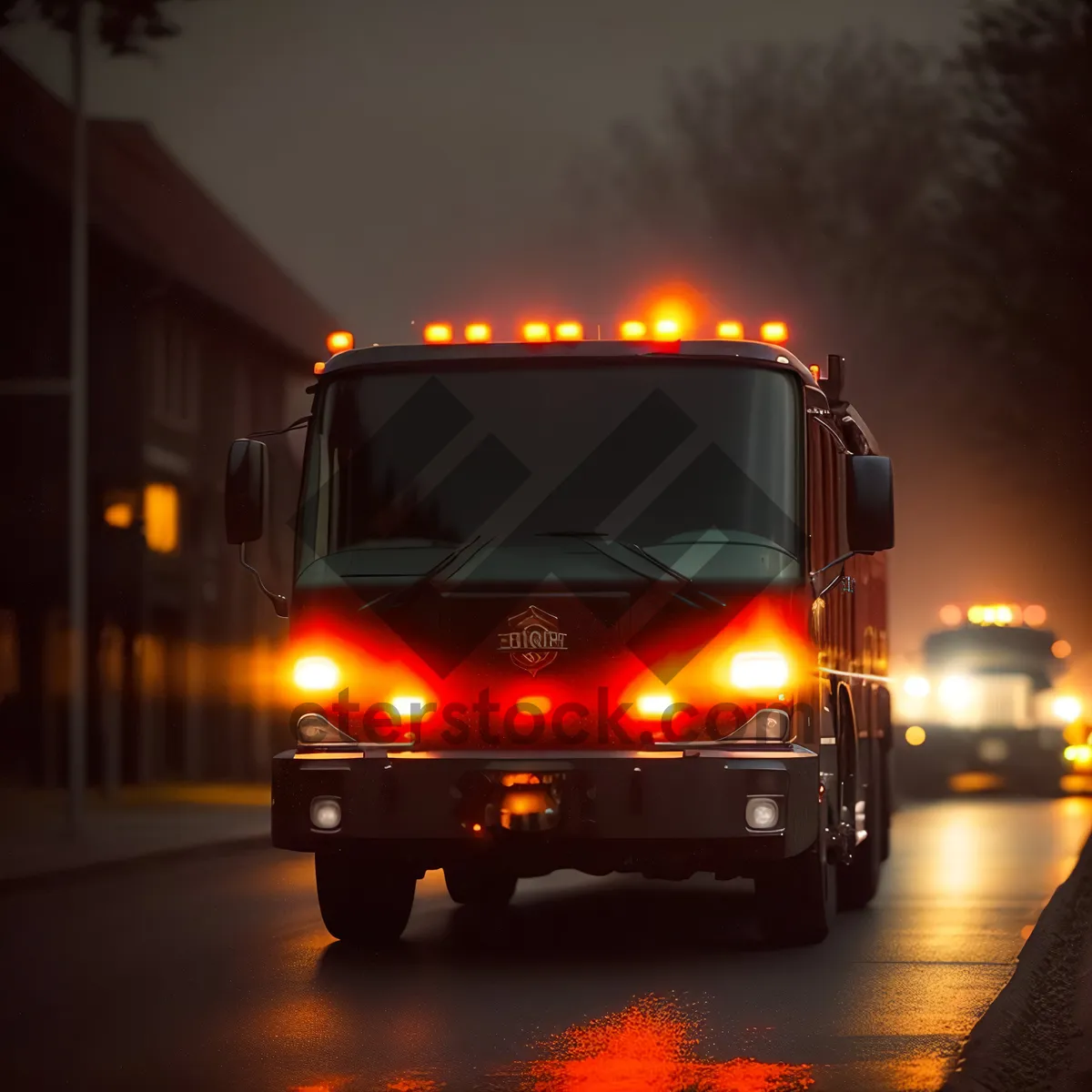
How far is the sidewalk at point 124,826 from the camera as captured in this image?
789 inches

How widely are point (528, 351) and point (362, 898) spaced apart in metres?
2.93

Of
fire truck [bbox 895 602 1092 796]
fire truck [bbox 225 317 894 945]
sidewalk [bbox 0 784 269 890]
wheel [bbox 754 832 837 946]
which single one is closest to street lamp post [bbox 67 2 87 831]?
sidewalk [bbox 0 784 269 890]

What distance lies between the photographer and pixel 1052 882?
730 inches

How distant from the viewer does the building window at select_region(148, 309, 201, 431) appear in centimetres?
3662

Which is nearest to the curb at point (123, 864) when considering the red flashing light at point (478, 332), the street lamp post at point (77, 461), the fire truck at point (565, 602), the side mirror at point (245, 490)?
the street lamp post at point (77, 461)

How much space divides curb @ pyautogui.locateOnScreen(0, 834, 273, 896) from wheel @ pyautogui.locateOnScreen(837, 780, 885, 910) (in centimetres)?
549

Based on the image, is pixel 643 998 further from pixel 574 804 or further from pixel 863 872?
pixel 863 872

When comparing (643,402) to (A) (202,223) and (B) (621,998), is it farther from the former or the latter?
(A) (202,223)

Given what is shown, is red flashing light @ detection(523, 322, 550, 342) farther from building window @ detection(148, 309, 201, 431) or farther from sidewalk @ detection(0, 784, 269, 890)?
building window @ detection(148, 309, 201, 431)

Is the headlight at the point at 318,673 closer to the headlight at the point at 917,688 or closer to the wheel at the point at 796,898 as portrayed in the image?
the wheel at the point at 796,898

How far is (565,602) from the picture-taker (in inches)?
471

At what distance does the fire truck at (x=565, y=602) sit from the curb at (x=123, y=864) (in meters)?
5.60

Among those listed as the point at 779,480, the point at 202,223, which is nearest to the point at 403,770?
the point at 779,480

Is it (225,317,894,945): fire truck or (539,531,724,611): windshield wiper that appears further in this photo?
(539,531,724,611): windshield wiper
